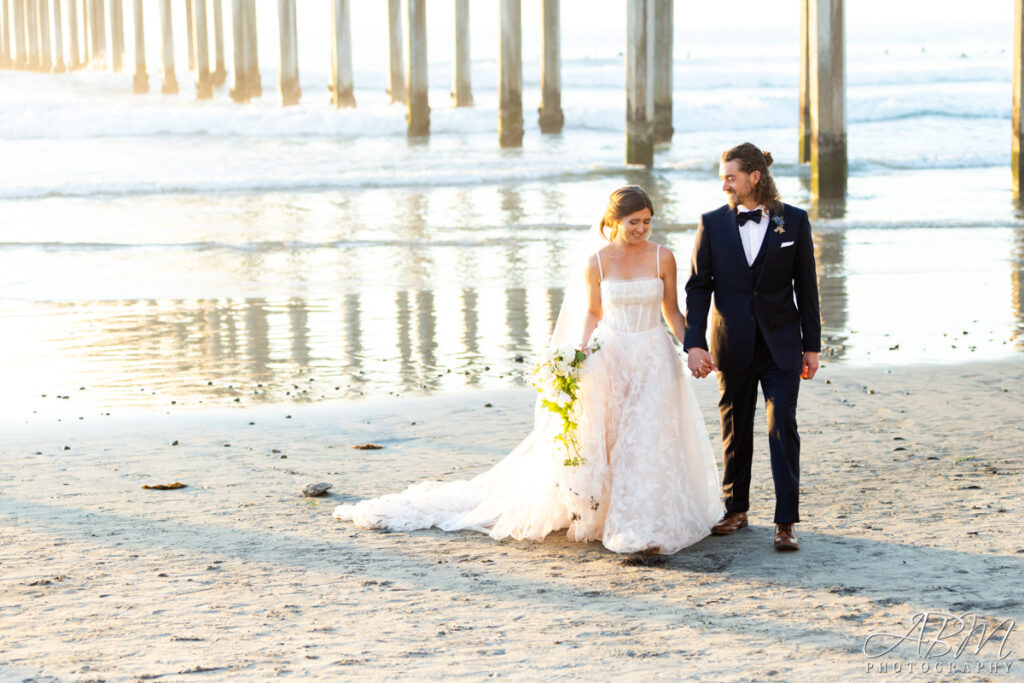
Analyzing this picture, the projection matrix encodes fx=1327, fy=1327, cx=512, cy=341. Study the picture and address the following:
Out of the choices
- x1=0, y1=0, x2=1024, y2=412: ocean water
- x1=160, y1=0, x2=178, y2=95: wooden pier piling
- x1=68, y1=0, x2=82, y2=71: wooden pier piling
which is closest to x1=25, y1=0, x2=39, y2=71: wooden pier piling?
x1=68, y1=0, x2=82, y2=71: wooden pier piling

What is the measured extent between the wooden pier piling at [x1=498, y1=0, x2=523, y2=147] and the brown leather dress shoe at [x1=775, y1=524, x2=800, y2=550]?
17.8 m

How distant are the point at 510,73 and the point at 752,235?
18.8 metres

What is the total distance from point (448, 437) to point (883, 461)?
70.3 inches

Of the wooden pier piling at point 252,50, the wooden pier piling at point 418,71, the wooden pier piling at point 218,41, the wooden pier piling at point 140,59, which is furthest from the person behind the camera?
the wooden pier piling at point 140,59

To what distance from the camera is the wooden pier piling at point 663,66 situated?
2236cm

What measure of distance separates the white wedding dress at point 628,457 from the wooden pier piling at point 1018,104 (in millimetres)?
11433

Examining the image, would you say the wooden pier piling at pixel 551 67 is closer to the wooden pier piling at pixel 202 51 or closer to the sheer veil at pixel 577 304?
the wooden pier piling at pixel 202 51

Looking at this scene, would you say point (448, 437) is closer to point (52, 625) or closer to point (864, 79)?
point (52, 625)

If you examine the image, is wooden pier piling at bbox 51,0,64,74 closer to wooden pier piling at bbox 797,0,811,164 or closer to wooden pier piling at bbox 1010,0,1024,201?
wooden pier piling at bbox 797,0,811,164

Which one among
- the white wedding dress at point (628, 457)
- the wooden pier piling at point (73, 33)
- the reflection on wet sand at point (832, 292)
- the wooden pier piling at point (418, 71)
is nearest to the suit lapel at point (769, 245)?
the white wedding dress at point (628, 457)

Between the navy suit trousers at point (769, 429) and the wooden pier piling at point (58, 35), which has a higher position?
the wooden pier piling at point (58, 35)

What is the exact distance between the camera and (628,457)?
4066 millimetres

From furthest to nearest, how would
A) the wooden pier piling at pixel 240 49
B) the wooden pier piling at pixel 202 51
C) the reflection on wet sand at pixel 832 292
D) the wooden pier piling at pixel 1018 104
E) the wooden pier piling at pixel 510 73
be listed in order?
the wooden pier piling at pixel 202 51 < the wooden pier piling at pixel 240 49 < the wooden pier piling at pixel 510 73 < the wooden pier piling at pixel 1018 104 < the reflection on wet sand at pixel 832 292

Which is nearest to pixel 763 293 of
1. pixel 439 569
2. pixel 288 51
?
pixel 439 569
